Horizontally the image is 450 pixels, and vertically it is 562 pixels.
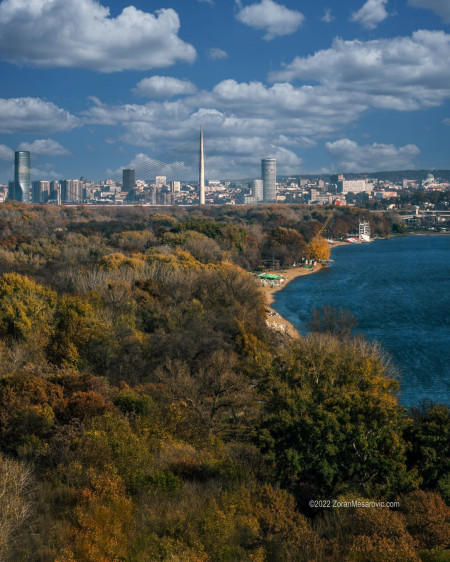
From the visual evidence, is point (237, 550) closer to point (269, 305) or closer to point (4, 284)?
point (4, 284)

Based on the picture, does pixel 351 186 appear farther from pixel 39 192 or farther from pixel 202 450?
pixel 202 450

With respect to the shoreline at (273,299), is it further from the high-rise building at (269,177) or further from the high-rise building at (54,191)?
the high-rise building at (269,177)

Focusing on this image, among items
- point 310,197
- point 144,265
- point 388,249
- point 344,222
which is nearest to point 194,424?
point 144,265

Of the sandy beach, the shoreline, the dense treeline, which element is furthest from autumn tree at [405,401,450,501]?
the sandy beach

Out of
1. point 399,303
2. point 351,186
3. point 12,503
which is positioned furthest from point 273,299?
point 351,186

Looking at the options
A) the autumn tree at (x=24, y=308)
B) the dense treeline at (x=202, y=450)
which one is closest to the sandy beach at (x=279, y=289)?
the dense treeline at (x=202, y=450)

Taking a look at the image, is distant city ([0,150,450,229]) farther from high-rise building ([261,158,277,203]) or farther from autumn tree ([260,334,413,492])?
autumn tree ([260,334,413,492])
